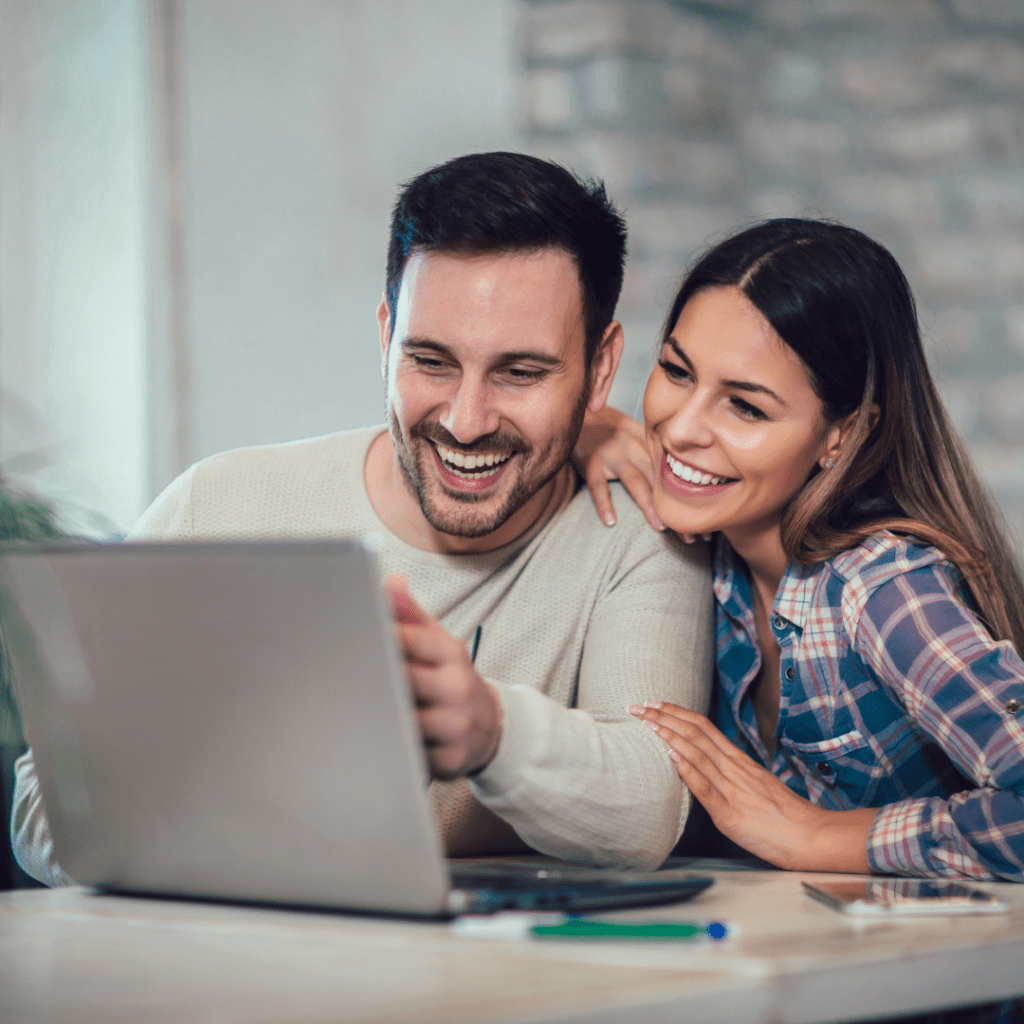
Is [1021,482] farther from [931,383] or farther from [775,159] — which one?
[931,383]

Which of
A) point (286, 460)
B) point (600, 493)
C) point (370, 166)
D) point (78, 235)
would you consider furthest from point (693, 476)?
point (78, 235)

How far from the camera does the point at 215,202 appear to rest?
8.86 ft

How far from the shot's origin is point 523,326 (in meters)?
1.39

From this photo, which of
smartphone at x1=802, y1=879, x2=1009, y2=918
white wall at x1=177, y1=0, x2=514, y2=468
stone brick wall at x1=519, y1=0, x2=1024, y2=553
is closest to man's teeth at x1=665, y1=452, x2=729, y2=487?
smartphone at x1=802, y1=879, x2=1009, y2=918

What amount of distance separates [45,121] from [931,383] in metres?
2.00

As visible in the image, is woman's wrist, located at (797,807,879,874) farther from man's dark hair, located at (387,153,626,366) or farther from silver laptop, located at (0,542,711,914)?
man's dark hair, located at (387,153,626,366)

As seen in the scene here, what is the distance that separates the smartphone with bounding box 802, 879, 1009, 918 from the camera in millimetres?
848

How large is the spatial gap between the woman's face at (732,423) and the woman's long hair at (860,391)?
0.02m

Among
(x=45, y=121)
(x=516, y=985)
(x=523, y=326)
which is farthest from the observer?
(x=45, y=121)

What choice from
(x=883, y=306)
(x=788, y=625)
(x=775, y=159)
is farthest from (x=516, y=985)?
(x=775, y=159)

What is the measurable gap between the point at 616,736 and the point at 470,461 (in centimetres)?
46

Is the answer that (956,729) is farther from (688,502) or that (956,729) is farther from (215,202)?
(215,202)

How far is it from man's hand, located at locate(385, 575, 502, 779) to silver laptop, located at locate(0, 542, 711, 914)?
88mm

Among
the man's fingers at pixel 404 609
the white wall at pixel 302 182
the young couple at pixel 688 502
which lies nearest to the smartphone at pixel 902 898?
the young couple at pixel 688 502
